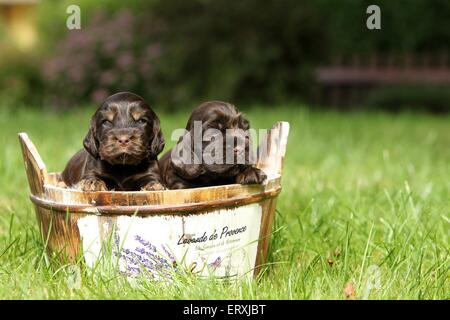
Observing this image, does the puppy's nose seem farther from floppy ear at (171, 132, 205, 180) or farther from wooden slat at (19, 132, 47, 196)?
wooden slat at (19, 132, 47, 196)

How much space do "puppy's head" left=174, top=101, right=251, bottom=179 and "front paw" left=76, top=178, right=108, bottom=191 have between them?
0.34 m

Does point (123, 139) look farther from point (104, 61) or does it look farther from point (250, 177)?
point (104, 61)

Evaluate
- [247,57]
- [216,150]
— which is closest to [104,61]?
[247,57]

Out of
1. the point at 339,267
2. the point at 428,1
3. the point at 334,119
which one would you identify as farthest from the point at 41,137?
the point at 428,1

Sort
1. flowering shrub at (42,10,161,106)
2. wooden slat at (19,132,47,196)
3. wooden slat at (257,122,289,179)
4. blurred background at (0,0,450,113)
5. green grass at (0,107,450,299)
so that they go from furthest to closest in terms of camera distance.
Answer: flowering shrub at (42,10,161,106) < blurred background at (0,0,450,113) < wooden slat at (257,122,289,179) < wooden slat at (19,132,47,196) < green grass at (0,107,450,299)

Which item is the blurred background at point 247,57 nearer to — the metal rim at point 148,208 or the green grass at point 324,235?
the green grass at point 324,235

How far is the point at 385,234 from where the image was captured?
3699mm

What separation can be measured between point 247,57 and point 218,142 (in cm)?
990

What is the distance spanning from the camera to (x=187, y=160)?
3.09 m

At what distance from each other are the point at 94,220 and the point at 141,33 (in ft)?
37.8

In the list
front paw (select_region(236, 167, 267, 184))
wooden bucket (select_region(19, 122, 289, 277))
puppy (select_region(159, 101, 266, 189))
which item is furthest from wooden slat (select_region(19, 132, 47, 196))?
front paw (select_region(236, 167, 267, 184))

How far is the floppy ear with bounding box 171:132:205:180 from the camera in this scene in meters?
3.07

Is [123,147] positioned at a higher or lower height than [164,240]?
higher
